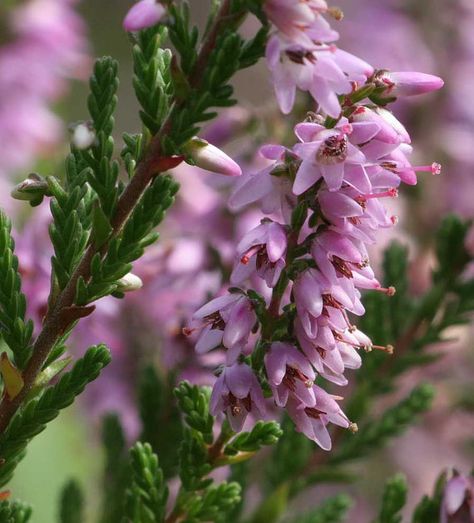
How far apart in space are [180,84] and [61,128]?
1869 mm

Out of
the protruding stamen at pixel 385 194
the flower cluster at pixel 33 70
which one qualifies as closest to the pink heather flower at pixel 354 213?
the protruding stamen at pixel 385 194

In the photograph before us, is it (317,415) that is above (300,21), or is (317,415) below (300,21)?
below

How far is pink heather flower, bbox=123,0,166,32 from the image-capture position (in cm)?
46

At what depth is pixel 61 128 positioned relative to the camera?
2297 mm

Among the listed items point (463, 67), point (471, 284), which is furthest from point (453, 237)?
point (463, 67)

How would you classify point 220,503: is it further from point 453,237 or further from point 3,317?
point 453,237

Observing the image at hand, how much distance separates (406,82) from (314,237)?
Answer: 0.10m

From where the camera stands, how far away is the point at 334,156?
1.59ft

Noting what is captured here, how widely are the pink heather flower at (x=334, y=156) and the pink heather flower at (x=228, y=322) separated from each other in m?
0.07

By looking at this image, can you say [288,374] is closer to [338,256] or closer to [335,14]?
[338,256]

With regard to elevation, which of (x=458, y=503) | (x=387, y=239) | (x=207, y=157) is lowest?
(x=387, y=239)

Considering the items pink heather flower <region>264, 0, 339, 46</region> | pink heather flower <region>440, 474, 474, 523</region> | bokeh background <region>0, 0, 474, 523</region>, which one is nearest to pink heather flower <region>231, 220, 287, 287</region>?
pink heather flower <region>264, 0, 339, 46</region>

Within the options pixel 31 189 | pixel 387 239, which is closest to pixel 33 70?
pixel 387 239

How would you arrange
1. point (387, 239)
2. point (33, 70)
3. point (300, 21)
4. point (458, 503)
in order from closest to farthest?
point (300, 21), point (458, 503), point (387, 239), point (33, 70)
